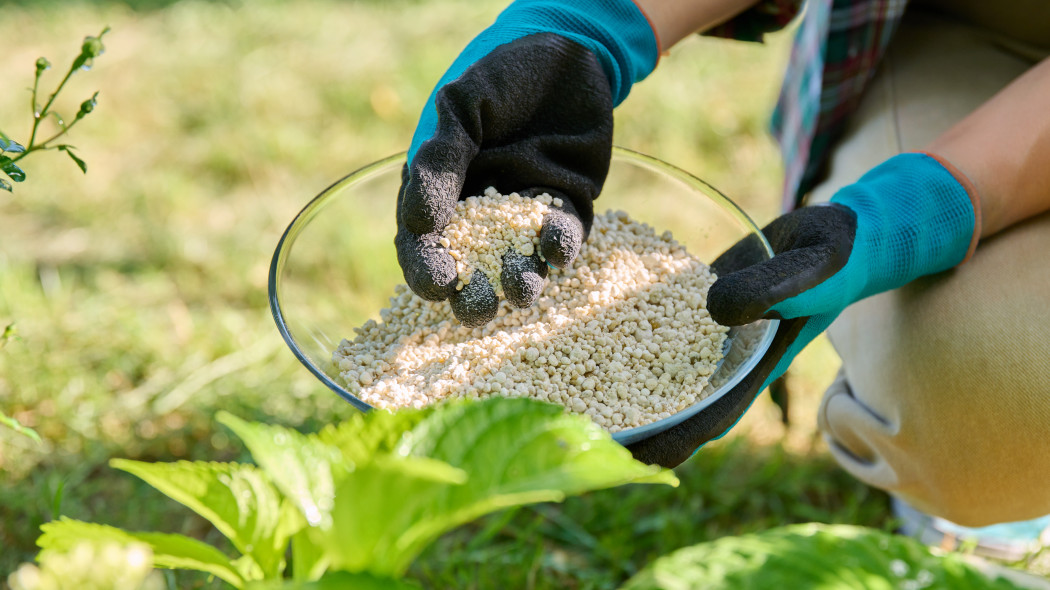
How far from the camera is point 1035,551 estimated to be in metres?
1.51

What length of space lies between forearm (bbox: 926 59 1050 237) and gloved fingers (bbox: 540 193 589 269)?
0.67 metres

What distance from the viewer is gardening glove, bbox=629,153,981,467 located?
3.30 ft

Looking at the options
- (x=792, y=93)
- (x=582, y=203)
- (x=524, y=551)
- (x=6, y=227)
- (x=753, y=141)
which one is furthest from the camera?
(x=753, y=141)

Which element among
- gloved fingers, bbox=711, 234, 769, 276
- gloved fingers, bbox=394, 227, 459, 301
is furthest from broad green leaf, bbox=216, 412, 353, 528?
gloved fingers, bbox=711, 234, 769, 276

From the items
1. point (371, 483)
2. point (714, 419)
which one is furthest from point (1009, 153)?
point (371, 483)

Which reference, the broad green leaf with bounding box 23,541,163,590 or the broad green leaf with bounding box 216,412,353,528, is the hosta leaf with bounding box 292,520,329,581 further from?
the broad green leaf with bounding box 23,541,163,590

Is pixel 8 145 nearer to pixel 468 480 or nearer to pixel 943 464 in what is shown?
pixel 468 480

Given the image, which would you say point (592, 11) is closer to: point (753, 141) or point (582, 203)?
point (582, 203)

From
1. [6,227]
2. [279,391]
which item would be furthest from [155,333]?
[6,227]

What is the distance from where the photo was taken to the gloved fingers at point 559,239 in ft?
3.45

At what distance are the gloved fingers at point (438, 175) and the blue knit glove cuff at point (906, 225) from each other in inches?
23.0

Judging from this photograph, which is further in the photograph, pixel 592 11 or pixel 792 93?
pixel 792 93

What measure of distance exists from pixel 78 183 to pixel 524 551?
5.87ft

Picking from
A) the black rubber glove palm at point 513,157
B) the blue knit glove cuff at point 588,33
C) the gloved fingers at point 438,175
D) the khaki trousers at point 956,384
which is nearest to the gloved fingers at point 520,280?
the black rubber glove palm at point 513,157
